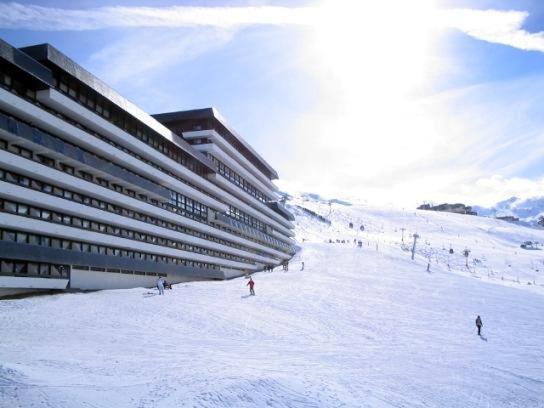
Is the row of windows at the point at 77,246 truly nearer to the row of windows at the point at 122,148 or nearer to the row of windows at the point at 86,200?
the row of windows at the point at 86,200

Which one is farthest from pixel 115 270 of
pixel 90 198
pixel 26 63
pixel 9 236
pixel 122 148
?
pixel 26 63

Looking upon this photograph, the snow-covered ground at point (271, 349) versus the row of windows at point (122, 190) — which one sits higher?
the row of windows at point (122, 190)

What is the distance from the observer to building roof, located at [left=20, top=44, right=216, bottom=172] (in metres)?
32.9

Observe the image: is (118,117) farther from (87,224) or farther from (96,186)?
(87,224)

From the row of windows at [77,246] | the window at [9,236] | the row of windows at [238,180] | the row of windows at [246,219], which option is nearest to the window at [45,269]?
the row of windows at [77,246]

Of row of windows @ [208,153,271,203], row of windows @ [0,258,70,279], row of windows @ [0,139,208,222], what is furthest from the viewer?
row of windows @ [208,153,271,203]

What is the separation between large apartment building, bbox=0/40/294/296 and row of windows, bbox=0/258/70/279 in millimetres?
71

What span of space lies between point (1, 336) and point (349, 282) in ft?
125

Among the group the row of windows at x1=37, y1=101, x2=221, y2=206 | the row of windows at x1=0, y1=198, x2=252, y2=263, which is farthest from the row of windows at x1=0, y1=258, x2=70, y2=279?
the row of windows at x1=37, y1=101, x2=221, y2=206

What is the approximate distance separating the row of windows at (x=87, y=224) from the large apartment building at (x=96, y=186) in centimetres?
10

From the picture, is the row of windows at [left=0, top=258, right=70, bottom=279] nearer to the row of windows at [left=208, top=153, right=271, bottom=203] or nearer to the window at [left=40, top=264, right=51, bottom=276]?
the window at [left=40, top=264, right=51, bottom=276]

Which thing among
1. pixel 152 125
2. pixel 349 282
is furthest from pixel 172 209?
pixel 349 282

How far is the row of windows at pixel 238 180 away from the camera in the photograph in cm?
6706

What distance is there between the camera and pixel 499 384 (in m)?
19.4
